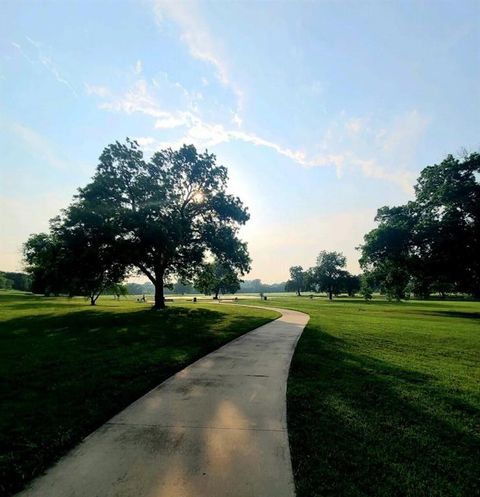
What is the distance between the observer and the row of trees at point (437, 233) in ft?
99.8

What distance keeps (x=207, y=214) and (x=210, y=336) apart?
704 inches

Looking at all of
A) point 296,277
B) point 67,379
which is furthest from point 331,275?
point 67,379

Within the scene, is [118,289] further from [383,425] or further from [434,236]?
[383,425]

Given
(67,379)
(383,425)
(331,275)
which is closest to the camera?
(383,425)

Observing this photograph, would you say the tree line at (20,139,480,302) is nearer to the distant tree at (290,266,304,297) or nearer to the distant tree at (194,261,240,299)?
the distant tree at (194,261,240,299)

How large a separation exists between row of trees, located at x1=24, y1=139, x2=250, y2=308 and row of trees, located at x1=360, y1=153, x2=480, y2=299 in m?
15.8

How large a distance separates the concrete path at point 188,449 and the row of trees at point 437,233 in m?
30.8

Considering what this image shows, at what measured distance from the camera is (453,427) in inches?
188

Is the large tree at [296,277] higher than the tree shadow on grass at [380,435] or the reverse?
higher

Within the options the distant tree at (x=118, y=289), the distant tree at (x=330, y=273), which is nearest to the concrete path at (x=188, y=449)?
the distant tree at (x=118, y=289)

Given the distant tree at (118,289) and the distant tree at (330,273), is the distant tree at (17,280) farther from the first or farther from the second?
the distant tree at (330,273)

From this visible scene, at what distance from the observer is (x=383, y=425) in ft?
15.5

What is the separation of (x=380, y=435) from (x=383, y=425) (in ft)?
1.28

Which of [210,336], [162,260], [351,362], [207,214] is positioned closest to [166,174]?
[207,214]
